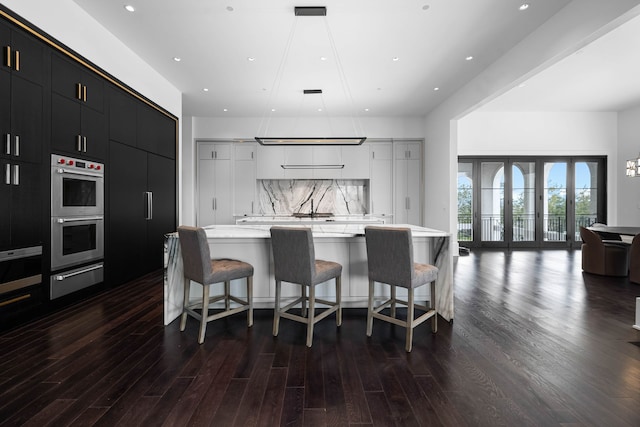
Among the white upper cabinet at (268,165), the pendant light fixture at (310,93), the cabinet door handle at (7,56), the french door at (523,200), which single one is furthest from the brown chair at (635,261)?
the cabinet door handle at (7,56)

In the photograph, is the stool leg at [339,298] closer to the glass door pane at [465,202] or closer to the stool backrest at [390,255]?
the stool backrest at [390,255]

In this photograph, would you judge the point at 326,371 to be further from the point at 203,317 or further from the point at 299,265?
the point at 203,317

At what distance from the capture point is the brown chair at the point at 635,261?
4.27 metres

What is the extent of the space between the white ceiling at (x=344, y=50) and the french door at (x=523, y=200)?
1.66 meters

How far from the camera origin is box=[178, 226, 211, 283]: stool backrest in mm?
2455

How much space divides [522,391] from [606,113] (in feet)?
27.5

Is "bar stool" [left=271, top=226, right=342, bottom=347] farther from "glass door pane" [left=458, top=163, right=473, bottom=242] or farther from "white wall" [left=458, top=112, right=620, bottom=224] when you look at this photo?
"white wall" [left=458, top=112, right=620, bottom=224]

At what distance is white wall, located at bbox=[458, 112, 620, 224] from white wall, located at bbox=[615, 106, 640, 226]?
0.11 m

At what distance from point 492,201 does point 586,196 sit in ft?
7.05

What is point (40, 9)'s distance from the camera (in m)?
2.83

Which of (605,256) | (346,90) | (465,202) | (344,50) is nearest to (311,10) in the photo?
(344,50)

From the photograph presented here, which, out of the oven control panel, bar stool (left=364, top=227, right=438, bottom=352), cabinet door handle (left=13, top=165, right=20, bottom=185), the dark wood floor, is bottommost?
the dark wood floor

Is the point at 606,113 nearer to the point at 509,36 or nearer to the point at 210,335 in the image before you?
the point at 509,36

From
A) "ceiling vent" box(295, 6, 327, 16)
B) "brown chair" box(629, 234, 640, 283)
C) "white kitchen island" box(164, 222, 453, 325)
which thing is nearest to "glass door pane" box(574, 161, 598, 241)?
"brown chair" box(629, 234, 640, 283)
